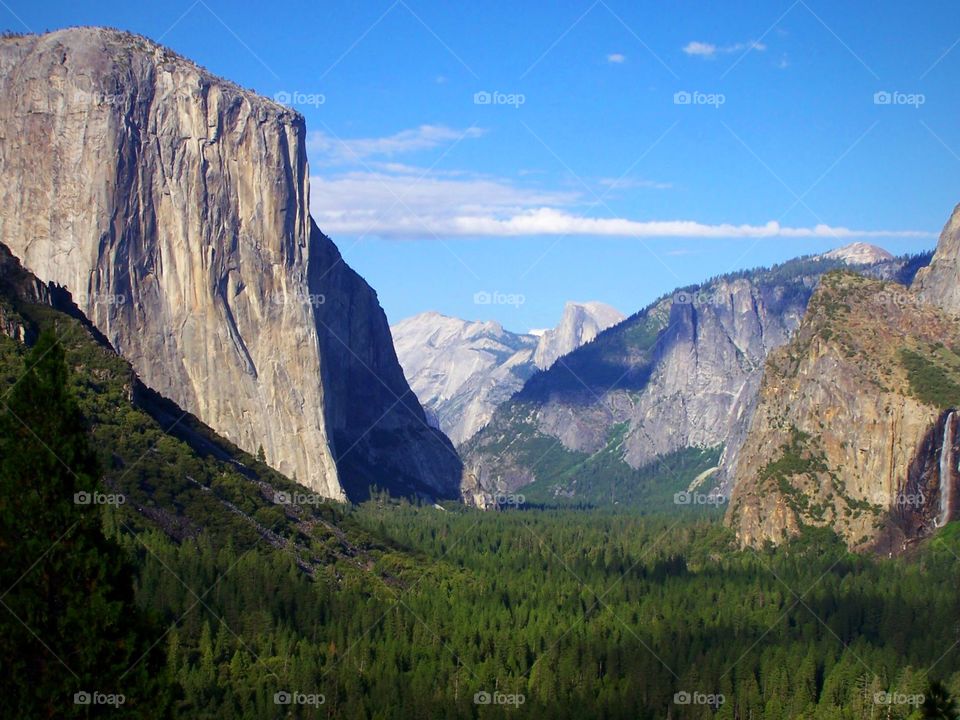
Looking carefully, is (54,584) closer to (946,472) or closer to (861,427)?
(946,472)

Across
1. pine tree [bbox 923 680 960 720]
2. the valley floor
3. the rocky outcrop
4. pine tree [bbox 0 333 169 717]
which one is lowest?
the valley floor

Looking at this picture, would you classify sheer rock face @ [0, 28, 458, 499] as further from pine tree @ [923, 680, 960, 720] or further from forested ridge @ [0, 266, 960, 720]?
pine tree @ [923, 680, 960, 720]

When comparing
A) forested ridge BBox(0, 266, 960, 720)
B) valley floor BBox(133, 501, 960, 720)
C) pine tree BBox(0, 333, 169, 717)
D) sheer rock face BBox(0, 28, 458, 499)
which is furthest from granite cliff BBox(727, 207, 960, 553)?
pine tree BBox(0, 333, 169, 717)

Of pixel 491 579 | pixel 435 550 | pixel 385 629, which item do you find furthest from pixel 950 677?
pixel 435 550

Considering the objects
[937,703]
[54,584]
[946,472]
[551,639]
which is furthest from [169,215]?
[937,703]

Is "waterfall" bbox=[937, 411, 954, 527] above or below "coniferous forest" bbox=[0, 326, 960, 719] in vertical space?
above
